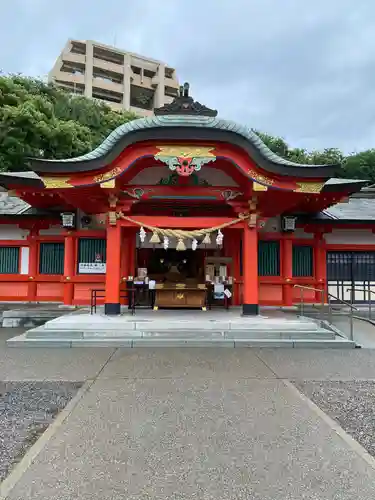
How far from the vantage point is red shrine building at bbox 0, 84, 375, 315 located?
868cm

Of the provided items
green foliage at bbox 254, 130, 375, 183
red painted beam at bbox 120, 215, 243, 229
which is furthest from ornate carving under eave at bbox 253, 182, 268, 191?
green foliage at bbox 254, 130, 375, 183

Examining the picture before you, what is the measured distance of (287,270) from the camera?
1148cm

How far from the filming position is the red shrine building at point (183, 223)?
28.5 feet

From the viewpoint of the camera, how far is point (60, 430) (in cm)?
353

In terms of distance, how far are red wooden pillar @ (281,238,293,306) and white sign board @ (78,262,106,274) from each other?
562 centimetres

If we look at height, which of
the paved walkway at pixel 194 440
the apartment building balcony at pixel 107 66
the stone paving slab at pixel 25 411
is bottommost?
the stone paving slab at pixel 25 411

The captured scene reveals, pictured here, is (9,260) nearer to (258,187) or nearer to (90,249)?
(90,249)

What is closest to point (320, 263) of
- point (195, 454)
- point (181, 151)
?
point (181, 151)

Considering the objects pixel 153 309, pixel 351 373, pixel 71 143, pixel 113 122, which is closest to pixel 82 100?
pixel 113 122

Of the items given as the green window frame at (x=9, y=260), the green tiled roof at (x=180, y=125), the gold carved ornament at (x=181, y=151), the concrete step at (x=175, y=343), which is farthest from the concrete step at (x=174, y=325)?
the green window frame at (x=9, y=260)

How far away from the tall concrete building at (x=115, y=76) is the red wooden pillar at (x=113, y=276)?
47360mm

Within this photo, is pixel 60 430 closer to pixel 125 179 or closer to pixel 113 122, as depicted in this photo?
pixel 125 179

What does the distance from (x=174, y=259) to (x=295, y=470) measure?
1038cm

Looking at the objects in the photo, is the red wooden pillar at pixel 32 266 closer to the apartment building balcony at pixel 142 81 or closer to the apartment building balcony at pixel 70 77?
the apartment building balcony at pixel 70 77
